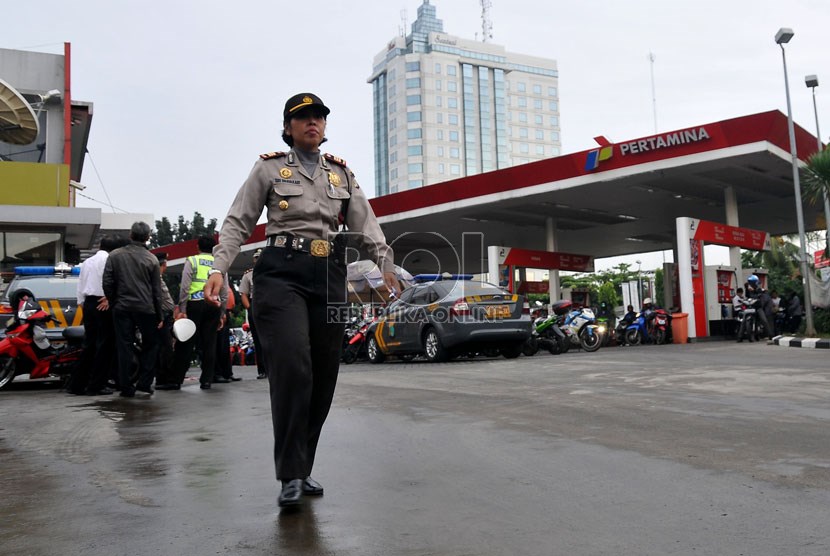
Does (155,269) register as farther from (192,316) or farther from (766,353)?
(766,353)

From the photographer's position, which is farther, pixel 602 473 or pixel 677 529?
pixel 602 473

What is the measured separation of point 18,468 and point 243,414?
245 centimetres

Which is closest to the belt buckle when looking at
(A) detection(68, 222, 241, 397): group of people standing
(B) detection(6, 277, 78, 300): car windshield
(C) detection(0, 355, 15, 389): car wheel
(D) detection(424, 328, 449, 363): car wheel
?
(A) detection(68, 222, 241, 397): group of people standing

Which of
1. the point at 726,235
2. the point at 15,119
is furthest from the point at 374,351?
the point at 15,119

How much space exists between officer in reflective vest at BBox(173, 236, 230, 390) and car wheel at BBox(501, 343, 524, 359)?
20.8 ft

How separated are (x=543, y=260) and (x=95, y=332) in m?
20.2

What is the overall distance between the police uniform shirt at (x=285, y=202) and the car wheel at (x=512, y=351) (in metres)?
10.6

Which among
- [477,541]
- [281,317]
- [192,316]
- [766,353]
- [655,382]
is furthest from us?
[766,353]

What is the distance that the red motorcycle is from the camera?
9719 mm

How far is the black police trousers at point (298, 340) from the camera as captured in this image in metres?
3.70

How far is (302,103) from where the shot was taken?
4.09m

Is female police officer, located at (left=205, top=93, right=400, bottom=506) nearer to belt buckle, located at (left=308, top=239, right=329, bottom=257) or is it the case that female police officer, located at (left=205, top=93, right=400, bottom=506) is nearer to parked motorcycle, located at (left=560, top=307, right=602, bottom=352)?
belt buckle, located at (left=308, top=239, right=329, bottom=257)

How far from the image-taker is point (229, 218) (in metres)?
4.13

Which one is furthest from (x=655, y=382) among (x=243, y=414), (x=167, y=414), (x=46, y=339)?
(x=46, y=339)
